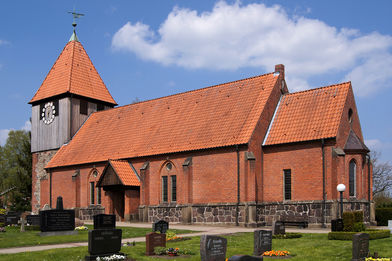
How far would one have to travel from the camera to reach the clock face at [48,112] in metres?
46.5

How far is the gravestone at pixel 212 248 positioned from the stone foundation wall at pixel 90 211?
85.7ft

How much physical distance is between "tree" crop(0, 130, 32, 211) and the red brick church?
1416cm

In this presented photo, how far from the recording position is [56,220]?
982 inches

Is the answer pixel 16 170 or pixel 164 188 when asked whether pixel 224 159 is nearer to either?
pixel 164 188

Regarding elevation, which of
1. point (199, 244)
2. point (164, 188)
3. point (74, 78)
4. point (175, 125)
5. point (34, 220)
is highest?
point (74, 78)

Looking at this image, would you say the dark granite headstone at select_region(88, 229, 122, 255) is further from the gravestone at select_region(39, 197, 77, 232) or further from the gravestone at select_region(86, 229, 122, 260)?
the gravestone at select_region(39, 197, 77, 232)

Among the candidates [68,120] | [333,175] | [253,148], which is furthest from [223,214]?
[68,120]

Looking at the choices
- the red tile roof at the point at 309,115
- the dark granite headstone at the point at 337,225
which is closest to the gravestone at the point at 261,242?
the dark granite headstone at the point at 337,225

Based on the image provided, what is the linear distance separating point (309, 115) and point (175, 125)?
35.2ft

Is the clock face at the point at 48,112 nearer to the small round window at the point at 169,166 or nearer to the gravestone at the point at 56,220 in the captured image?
the small round window at the point at 169,166

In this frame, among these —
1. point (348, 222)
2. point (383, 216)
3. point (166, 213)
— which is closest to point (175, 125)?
point (166, 213)

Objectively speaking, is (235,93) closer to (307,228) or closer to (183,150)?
(183,150)

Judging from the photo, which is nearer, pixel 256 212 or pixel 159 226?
pixel 159 226

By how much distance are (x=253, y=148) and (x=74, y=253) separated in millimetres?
16462
